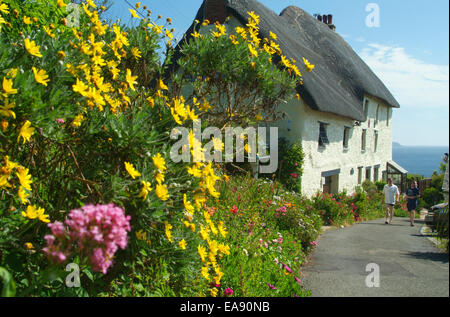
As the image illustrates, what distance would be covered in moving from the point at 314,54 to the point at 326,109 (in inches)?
187

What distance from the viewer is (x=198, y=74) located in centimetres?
420

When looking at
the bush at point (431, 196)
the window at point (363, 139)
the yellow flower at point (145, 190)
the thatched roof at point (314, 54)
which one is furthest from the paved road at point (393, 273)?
the bush at point (431, 196)

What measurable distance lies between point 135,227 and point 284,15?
17.9 m

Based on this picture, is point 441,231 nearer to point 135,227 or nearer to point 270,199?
point 135,227

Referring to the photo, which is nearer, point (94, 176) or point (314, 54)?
point (94, 176)

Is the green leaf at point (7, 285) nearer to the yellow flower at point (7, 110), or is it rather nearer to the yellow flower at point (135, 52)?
the yellow flower at point (7, 110)

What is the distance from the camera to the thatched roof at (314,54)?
1116 centimetres

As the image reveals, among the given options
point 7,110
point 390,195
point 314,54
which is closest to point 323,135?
point 390,195

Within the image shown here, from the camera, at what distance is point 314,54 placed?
15.3 m

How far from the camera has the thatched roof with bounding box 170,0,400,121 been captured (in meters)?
11.2

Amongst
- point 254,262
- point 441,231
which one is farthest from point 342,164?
point 441,231

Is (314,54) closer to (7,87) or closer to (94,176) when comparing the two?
(94,176)

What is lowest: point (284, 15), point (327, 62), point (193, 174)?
point (193, 174)
